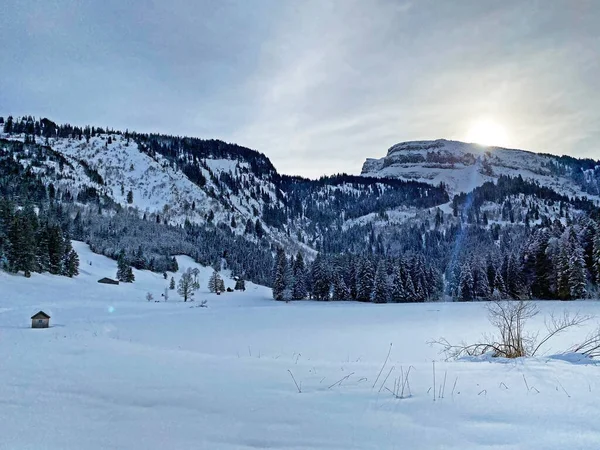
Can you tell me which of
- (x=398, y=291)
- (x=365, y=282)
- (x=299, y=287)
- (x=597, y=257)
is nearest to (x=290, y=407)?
(x=597, y=257)

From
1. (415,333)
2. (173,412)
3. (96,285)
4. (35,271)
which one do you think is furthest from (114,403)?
(96,285)

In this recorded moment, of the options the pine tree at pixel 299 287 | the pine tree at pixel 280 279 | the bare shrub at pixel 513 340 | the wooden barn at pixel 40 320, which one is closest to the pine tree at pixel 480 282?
the pine tree at pixel 299 287

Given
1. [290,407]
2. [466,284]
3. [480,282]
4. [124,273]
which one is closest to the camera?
[290,407]

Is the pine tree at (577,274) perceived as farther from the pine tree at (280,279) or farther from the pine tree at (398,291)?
the pine tree at (280,279)

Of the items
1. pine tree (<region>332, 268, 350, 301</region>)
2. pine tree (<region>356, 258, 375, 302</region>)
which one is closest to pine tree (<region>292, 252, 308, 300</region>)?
pine tree (<region>332, 268, 350, 301</region>)

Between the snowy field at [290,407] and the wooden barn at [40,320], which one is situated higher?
the snowy field at [290,407]

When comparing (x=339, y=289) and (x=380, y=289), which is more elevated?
(x=380, y=289)

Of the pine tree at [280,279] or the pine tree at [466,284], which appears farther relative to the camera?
the pine tree at [280,279]

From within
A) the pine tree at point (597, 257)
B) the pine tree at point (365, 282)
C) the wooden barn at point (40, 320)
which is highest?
the pine tree at point (597, 257)

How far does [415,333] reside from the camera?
28.2 meters

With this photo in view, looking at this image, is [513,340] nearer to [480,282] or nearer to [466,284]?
[480,282]

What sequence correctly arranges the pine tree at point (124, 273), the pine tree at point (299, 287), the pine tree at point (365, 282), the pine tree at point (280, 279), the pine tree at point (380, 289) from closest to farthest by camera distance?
the pine tree at point (380, 289) < the pine tree at point (365, 282) < the pine tree at point (299, 287) < the pine tree at point (280, 279) < the pine tree at point (124, 273)

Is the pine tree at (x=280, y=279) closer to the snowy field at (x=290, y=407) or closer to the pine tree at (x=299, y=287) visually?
the pine tree at (x=299, y=287)

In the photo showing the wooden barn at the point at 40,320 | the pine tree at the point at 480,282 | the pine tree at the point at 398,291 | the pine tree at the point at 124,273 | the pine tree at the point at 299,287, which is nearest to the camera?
the wooden barn at the point at 40,320
